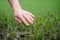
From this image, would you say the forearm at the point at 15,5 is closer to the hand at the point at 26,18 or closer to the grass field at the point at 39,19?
the hand at the point at 26,18

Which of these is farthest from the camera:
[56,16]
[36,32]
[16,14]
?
[56,16]

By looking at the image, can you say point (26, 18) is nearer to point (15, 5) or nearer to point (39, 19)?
point (15, 5)

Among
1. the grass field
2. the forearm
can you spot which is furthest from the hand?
the grass field

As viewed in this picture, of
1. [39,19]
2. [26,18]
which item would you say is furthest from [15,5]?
[39,19]

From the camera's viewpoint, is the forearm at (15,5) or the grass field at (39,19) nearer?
the forearm at (15,5)

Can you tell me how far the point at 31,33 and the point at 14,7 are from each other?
100 centimetres

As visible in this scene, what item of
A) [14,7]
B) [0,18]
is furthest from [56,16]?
→ [14,7]

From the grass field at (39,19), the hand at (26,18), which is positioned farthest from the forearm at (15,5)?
the grass field at (39,19)

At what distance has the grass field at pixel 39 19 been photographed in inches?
55.8

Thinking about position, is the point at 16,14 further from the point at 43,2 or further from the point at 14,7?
the point at 43,2

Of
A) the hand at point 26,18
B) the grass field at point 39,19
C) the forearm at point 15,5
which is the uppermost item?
the forearm at point 15,5

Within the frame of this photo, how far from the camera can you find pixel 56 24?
157cm

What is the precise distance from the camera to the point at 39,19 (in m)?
1.36

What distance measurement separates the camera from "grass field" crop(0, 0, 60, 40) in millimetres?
1417
